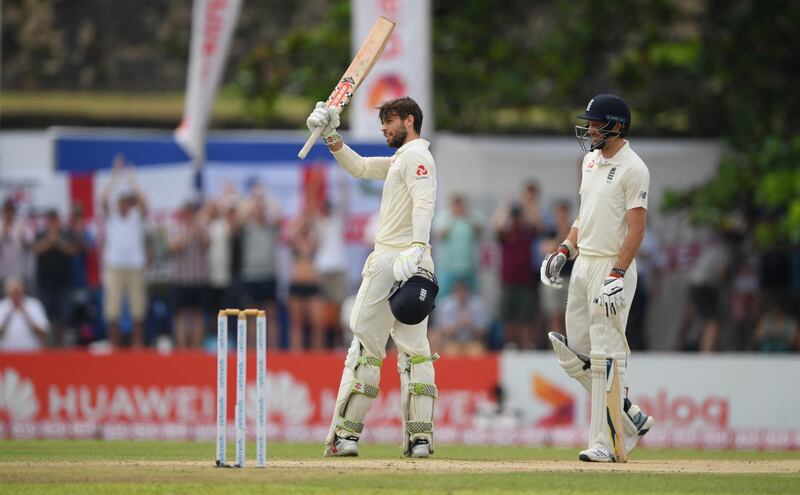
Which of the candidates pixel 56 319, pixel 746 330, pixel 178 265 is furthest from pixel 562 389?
pixel 56 319

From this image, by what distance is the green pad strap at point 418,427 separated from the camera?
9688mm

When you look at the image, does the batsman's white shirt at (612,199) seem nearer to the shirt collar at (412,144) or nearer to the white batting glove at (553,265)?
the white batting glove at (553,265)

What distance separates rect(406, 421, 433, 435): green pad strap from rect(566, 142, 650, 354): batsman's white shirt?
1.21 meters

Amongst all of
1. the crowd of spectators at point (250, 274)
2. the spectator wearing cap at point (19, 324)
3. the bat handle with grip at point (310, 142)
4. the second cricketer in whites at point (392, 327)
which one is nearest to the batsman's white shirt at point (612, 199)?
the second cricketer in whites at point (392, 327)

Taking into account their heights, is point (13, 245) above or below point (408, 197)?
below

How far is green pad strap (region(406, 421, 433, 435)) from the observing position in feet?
31.8

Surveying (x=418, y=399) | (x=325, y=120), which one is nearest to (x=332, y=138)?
(x=325, y=120)

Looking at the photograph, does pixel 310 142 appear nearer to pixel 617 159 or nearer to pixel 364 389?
pixel 364 389

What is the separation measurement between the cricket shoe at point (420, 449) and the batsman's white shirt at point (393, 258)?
568 mm

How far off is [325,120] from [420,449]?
7.22ft

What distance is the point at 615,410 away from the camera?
9.41 m

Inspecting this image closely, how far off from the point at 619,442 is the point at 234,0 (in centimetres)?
1060

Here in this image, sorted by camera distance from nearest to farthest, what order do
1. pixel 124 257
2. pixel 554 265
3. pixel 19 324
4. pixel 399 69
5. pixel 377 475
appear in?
pixel 377 475, pixel 554 265, pixel 399 69, pixel 19 324, pixel 124 257

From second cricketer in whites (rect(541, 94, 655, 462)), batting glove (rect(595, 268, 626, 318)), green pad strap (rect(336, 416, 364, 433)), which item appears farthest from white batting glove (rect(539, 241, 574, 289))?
green pad strap (rect(336, 416, 364, 433))
